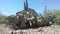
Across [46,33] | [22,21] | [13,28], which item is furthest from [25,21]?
[46,33]

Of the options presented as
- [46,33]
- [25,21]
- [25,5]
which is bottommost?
[46,33]

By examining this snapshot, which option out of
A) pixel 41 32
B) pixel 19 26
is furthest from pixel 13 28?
pixel 41 32

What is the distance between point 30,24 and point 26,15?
622 mm

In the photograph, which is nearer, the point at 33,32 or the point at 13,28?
the point at 33,32

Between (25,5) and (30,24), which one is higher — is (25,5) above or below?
above

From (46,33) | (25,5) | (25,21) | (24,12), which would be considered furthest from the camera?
(25,5)

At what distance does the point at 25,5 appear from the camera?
1073cm

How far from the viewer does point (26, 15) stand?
9.66 metres

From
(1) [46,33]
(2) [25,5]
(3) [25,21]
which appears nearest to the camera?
(1) [46,33]

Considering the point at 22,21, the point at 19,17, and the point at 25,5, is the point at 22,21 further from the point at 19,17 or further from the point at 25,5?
the point at 25,5

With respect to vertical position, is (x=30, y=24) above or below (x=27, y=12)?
below

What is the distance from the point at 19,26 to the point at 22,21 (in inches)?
14.8

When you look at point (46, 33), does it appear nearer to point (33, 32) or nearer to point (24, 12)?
point (33, 32)

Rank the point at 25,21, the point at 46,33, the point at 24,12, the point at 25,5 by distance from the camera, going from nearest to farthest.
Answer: the point at 46,33
the point at 25,21
the point at 24,12
the point at 25,5
